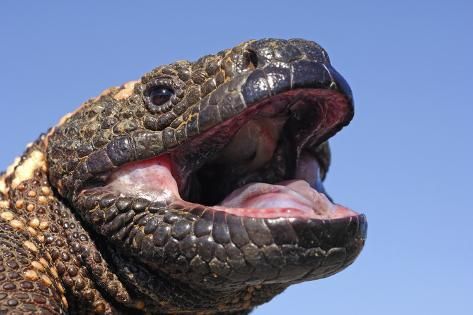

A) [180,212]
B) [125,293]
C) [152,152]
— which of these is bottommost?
[125,293]

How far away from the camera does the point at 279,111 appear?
4488 mm

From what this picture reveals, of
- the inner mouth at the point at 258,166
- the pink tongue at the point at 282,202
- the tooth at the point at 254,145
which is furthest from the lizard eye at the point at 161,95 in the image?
the pink tongue at the point at 282,202

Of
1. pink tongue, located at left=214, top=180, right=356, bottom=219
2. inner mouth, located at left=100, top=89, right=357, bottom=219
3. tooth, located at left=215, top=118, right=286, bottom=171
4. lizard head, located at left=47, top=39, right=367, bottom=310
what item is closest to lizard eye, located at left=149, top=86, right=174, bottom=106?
lizard head, located at left=47, top=39, right=367, bottom=310

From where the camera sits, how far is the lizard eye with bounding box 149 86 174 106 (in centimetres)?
445

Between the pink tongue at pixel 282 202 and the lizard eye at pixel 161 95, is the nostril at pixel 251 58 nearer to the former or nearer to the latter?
the lizard eye at pixel 161 95

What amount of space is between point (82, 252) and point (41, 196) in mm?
430

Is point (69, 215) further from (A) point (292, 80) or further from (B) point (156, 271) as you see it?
(A) point (292, 80)

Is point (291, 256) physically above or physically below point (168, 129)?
below

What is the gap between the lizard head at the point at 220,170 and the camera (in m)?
3.96

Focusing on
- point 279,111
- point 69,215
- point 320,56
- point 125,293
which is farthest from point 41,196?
point 320,56

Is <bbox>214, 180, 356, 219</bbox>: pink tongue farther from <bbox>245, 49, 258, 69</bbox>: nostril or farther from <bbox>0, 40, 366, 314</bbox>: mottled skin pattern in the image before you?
<bbox>245, 49, 258, 69</bbox>: nostril

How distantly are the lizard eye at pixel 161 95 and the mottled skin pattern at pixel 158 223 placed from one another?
3 cm

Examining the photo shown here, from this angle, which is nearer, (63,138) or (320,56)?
(320,56)

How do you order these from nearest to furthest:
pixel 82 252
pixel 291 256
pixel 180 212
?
1. pixel 291 256
2. pixel 180 212
3. pixel 82 252
